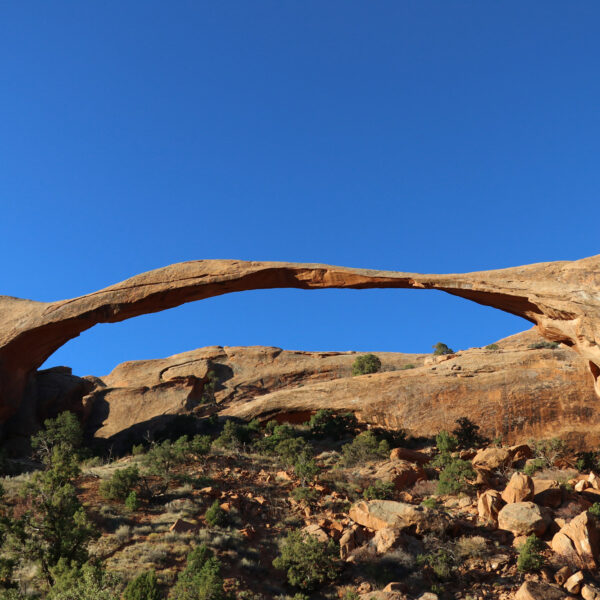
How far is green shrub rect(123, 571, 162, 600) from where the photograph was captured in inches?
354

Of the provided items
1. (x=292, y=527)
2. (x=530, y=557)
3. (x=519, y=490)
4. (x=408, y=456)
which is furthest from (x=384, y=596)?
(x=408, y=456)

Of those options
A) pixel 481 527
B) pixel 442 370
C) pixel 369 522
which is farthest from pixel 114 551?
pixel 442 370

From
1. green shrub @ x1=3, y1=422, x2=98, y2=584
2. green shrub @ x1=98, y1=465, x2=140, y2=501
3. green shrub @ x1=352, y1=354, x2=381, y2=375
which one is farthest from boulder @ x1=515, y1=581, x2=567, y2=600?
green shrub @ x1=352, y1=354, x2=381, y2=375

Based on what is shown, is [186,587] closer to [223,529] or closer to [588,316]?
[223,529]

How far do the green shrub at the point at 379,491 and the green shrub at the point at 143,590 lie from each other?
7.59 m

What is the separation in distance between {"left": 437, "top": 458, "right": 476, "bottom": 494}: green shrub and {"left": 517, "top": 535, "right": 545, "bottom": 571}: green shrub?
3668mm

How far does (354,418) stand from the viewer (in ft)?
81.0

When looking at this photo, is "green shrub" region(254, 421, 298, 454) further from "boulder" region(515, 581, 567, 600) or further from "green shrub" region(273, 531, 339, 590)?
"boulder" region(515, 581, 567, 600)

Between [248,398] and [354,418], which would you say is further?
[248,398]

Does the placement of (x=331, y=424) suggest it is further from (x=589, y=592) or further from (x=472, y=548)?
(x=589, y=592)

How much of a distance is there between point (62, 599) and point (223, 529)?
515 cm

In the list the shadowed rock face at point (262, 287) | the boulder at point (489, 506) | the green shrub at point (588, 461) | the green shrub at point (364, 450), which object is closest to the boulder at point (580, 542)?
the boulder at point (489, 506)

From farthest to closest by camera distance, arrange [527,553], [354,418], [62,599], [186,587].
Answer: [354,418], [527,553], [186,587], [62,599]

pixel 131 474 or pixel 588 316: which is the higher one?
pixel 588 316
